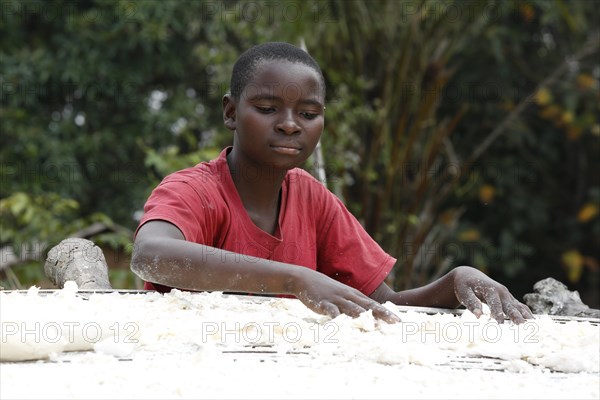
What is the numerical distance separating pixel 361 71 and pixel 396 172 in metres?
0.56

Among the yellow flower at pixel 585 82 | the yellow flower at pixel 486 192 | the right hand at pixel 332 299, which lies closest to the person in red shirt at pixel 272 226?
the right hand at pixel 332 299

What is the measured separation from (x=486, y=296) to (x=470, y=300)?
0.04 meters

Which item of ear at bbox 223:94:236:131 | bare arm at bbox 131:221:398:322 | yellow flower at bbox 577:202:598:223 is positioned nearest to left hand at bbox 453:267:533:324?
bare arm at bbox 131:221:398:322

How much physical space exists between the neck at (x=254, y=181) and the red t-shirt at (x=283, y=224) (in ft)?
0.10

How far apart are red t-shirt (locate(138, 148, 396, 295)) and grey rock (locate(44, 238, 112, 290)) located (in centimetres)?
18

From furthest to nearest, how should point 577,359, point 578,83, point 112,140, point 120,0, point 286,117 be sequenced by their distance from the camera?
point 578,83
point 112,140
point 120,0
point 286,117
point 577,359

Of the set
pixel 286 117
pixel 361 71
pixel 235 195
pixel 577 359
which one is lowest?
pixel 577 359

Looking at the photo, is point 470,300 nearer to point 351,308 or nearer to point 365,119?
point 351,308

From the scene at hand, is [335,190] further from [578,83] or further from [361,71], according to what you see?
[578,83]

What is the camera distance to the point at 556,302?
1.94m

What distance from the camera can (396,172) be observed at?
389cm

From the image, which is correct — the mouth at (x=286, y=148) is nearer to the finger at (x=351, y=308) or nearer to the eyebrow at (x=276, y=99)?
the eyebrow at (x=276, y=99)

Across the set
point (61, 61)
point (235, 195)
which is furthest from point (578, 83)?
point (235, 195)

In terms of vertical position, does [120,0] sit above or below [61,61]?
above
